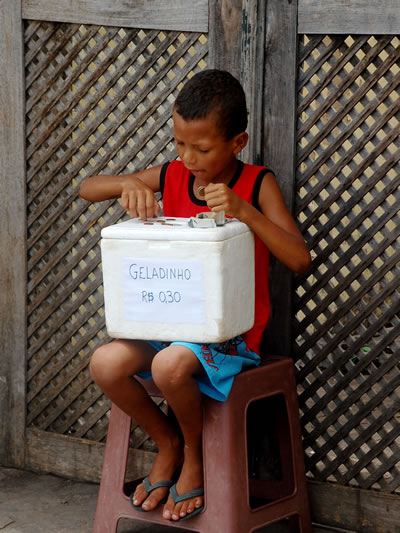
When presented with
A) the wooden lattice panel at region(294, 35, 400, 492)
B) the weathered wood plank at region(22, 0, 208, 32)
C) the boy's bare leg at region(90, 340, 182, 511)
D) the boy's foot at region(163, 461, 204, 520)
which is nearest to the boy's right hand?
the boy's bare leg at region(90, 340, 182, 511)

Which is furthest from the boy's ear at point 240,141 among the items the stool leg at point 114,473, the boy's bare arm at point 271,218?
the stool leg at point 114,473

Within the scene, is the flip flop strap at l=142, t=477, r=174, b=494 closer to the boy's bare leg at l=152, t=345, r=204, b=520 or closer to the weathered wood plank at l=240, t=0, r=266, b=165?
the boy's bare leg at l=152, t=345, r=204, b=520

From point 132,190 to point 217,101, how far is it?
40 centimetres

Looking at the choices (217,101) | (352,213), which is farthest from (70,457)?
(217,101)

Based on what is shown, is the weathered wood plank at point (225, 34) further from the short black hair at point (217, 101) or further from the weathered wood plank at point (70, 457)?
the weathered wood plank at point (70, 457)

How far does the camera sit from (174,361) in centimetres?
266

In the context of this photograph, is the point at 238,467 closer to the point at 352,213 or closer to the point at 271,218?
the point at 271,218

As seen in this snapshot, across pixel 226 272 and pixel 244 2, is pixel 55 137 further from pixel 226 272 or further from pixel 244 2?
pixel 226 272

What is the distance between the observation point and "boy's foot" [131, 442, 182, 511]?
285cm

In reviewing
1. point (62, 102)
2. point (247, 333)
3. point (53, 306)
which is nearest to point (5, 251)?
point (53, 306)

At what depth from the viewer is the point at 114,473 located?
9.77 feet

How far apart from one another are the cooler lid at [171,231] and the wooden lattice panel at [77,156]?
73cm

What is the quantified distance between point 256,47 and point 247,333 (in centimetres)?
97

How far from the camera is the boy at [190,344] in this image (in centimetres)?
270
